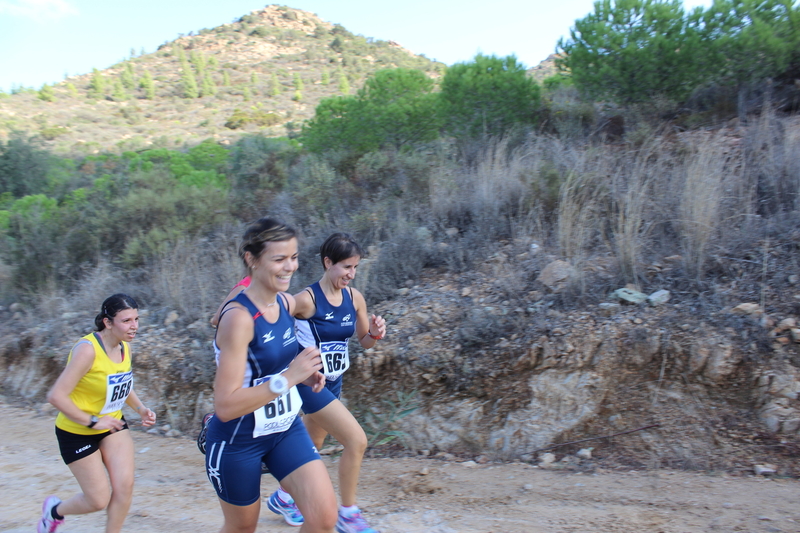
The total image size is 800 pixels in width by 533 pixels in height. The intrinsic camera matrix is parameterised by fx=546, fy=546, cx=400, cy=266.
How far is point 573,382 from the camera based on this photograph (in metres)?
4.78

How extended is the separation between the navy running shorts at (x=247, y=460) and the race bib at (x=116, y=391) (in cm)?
125

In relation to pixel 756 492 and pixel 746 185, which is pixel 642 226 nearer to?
pixel 746 185

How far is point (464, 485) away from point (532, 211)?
366cm

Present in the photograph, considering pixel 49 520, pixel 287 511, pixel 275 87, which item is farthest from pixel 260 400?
pixel 275 87

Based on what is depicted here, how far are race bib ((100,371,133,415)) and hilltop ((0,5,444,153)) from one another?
16.7m

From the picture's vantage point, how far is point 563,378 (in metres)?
4.84

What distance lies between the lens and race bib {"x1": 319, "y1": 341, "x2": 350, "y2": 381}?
12.1 ft

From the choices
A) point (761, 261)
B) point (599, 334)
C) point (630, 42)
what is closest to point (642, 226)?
point (761, 261)

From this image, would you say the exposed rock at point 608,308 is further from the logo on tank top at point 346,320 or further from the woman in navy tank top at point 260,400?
the woman in navy tank top at point 260,400

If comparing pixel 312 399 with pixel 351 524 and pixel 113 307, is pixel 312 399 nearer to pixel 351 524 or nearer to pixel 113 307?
pixel 351 524

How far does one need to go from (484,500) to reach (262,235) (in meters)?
2.78

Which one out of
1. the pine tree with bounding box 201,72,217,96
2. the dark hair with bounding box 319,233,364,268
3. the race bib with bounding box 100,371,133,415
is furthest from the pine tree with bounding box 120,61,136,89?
the dark hair with bounding box 319,233,364,268

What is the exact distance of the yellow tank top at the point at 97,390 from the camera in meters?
3.33

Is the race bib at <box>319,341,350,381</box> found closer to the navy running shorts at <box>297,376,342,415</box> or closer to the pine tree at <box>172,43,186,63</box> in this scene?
the navy running shorts at <box>297,376,342,415</box>
